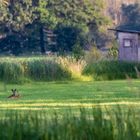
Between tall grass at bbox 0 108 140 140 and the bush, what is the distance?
24.2 meters

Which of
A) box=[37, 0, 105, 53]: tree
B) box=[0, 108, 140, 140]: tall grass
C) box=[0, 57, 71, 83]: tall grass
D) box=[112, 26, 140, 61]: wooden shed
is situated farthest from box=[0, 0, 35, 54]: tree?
box=[0, 108, 140, 140]: tall grass

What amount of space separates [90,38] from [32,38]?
595 centimetres

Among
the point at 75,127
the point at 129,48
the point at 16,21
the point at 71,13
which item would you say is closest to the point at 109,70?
the point at 129,48

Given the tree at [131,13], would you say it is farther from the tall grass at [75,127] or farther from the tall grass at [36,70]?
the tall grass at [75,127]

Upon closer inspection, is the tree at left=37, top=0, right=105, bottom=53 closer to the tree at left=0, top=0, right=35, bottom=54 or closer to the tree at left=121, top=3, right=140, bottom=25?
the tree at left=0, top=0, right=35, bottom=54

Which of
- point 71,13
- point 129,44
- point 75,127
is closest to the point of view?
point 75,127

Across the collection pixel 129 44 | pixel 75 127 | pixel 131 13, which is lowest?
pixel 129 44

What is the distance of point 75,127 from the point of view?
7.40 m

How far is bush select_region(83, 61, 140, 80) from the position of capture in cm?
3231

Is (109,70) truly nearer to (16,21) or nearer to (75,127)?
(75,127)

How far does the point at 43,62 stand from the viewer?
103 ft

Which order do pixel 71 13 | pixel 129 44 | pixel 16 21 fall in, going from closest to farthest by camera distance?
pixel 129 44 < pixel 16 21 < pixel 71 13

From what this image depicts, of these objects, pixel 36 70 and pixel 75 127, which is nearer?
pixel 75 127

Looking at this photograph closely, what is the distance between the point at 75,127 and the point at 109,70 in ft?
84.1
